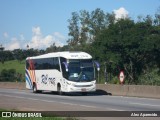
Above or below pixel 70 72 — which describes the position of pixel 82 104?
below

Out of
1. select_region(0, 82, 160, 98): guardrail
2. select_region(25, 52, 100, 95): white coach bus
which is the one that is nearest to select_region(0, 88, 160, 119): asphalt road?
select_region(0, 82, 160, 98): guardrail

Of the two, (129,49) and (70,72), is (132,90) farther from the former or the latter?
(129,49)

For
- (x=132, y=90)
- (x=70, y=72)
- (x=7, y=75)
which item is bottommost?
(x=132, y=90)

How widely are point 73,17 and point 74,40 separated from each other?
15.0 feet

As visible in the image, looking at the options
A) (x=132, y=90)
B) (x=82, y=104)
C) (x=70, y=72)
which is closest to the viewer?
(x=82, y=104)

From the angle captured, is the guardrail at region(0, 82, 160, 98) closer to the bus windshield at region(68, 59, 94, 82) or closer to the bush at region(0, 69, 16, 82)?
the bus windshield at region(68, 59, 94, 82)

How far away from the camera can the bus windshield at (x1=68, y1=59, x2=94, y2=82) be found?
33875mm

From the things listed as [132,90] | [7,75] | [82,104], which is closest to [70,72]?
[132,90]

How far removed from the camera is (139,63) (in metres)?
57.7

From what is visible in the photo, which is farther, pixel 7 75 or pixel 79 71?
pixel 7 75

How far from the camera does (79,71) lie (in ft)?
111

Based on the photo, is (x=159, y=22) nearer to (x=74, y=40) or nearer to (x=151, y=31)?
(x=151, y=31)

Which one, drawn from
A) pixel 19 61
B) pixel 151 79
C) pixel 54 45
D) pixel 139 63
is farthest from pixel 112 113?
pixel 19 61

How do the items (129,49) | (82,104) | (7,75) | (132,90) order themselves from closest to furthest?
1. (82,104)
2. (132,90)
3. (129,49)
4. (7,75)
